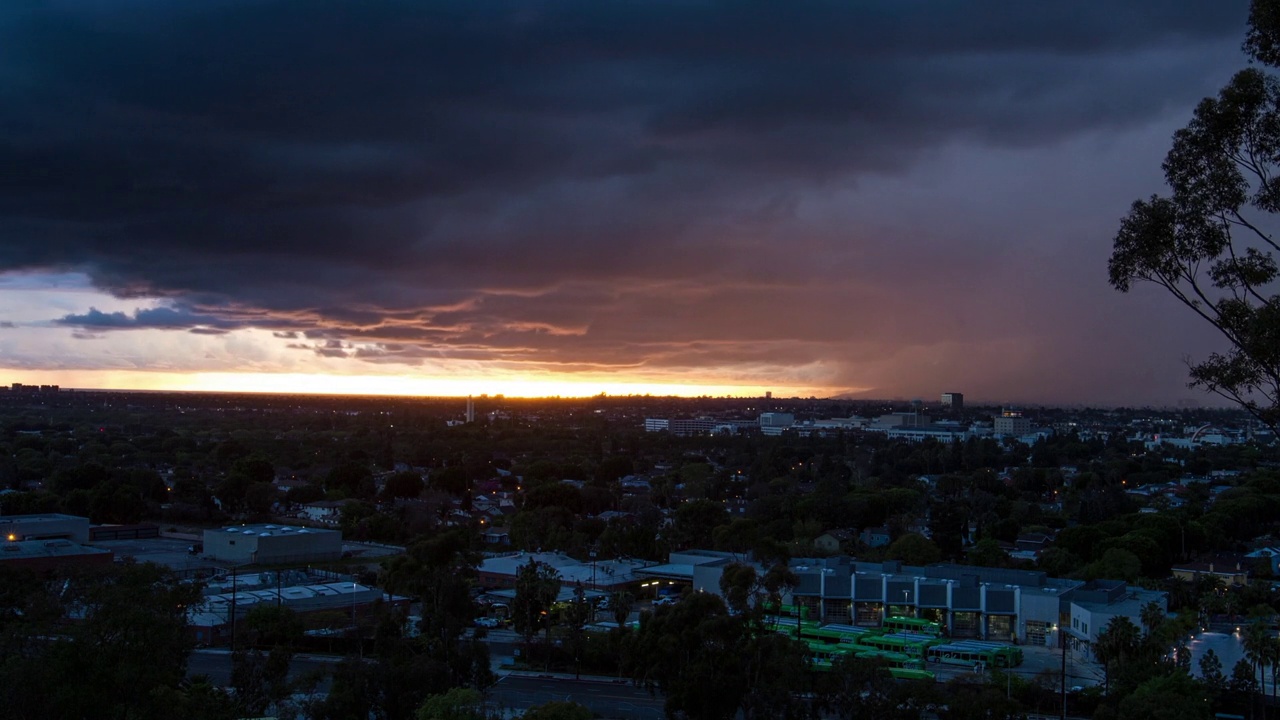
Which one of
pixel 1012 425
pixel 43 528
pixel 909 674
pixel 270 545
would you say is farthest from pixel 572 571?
pixel 1012 425

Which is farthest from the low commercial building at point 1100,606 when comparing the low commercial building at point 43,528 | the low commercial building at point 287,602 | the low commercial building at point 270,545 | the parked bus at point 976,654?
the low commercial building at point 43,528

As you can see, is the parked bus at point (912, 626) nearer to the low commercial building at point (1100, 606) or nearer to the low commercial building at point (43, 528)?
the low commercial building at point (1100, 606)

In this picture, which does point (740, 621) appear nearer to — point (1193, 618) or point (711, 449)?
point (1193, 618)

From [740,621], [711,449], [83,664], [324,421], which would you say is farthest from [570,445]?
[83,664]

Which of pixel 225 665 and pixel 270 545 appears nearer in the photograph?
pixel 225 665

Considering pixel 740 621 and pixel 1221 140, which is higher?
pixel 1221 140

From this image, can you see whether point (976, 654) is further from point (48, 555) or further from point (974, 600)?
point (48, 555)

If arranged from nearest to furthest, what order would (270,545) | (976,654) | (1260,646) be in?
(1260,646) → (976,654) → (270,545)
